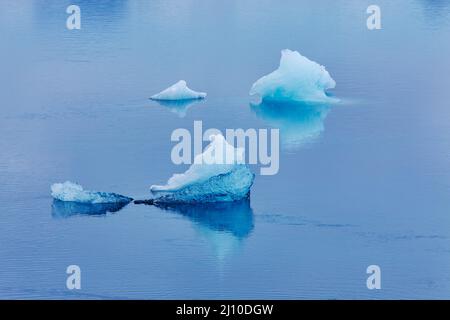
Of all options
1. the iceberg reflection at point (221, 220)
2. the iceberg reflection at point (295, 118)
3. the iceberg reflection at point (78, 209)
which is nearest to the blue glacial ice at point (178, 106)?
the iceberg reflection at point (295, 118)

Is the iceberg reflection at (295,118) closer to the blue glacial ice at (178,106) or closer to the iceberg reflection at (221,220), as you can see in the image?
the blue glacial ice at (178,106)

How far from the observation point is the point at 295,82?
284 inches

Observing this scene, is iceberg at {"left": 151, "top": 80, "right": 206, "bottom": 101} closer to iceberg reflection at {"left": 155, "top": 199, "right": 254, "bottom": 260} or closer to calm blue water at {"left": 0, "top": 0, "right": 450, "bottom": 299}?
calm blue water at {"left": 0, "top": 0, "right": 450, "bottom": 299}

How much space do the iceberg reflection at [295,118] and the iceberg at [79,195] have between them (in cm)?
108

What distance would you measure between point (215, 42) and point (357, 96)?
96cm

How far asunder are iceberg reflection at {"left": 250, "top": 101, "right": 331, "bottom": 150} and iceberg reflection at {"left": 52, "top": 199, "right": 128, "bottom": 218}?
1.11m

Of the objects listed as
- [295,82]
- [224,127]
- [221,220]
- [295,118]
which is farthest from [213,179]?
[295,82]

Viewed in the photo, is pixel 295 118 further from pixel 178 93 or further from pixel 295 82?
pixel 178 93

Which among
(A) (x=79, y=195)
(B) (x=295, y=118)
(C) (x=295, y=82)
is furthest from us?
(C) (x=295, y=82)

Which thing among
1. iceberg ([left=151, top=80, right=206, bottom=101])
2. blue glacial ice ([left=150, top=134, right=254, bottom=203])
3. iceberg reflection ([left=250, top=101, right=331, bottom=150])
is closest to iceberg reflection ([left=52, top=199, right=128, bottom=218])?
blue glacial ice ([left=150, top=134, right=254, bottom=203])

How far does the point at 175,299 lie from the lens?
17.4ft

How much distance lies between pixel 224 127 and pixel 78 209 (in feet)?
3.11

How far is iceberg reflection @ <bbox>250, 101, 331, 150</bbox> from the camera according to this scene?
6.61 metres
